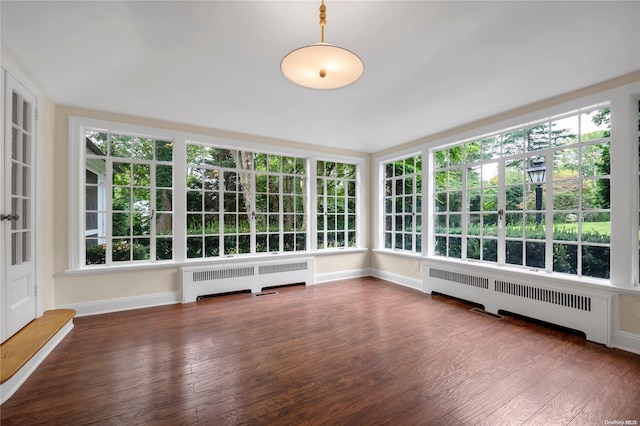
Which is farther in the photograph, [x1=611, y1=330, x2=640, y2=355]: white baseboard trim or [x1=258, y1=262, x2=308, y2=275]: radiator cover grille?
[x1=258, y1=262, x2=308, y2=275]: radiator cover grille

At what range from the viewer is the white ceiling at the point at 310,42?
1.96 m

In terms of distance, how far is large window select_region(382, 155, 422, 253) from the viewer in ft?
16.7

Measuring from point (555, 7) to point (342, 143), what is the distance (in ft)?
11.8

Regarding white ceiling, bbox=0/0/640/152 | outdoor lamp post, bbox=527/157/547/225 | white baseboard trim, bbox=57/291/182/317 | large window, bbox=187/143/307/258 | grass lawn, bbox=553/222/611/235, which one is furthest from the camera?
large window, bbox=187/143/307/258

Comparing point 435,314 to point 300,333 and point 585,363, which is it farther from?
point 300,333

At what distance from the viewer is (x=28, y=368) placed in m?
2.26

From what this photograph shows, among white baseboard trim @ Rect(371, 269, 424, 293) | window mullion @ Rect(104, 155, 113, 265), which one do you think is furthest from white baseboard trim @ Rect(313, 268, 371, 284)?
window mullion @ Rect(104, 155, 113, 265)

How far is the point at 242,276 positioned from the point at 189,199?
1.50 meters

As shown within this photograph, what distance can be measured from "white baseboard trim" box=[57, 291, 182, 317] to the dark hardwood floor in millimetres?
165

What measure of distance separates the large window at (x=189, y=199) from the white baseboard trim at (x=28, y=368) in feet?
3.62

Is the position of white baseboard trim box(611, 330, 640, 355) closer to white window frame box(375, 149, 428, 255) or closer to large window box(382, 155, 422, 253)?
white window frame box(375, 149, 428, 255)

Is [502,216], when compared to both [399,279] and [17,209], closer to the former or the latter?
[399,279]

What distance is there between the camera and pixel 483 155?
4.12m

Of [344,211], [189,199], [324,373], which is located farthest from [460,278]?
[189,199]
